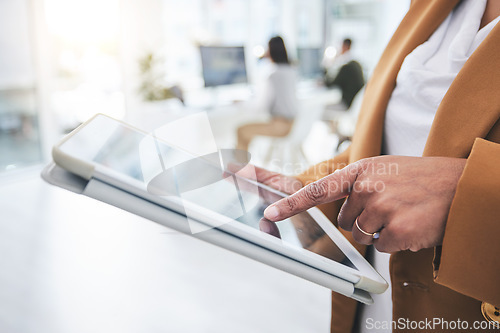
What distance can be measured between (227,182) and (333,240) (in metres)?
0.17

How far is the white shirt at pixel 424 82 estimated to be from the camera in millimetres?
527

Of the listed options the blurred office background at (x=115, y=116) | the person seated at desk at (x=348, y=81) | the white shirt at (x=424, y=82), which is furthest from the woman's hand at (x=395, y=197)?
the person seated at desk at (x=348, y=81)

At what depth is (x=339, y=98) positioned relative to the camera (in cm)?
514

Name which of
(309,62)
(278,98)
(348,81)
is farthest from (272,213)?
(309,62)

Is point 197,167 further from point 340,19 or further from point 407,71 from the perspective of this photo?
point 340,19

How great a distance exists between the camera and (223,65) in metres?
3.48

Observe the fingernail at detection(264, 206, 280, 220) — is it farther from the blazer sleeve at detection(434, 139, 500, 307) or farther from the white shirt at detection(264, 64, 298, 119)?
the white shirt at detection(264, 64, 298, 119)

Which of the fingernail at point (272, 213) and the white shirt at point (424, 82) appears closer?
the fingernail at point (272, 213)

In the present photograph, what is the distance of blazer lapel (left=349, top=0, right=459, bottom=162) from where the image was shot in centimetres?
61

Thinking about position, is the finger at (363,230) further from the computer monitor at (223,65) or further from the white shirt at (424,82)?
the computer monitor at (223,65)

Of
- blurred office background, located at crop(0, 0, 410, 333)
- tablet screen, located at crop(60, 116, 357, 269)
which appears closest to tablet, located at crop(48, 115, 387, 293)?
tablet screen, located at crop(60, 116, 357, 269)

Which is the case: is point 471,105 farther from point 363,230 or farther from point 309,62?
point 309,62

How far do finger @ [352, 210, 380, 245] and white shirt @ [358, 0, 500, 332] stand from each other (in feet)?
0.73

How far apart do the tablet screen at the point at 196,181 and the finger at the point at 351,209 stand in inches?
A: 1.4
